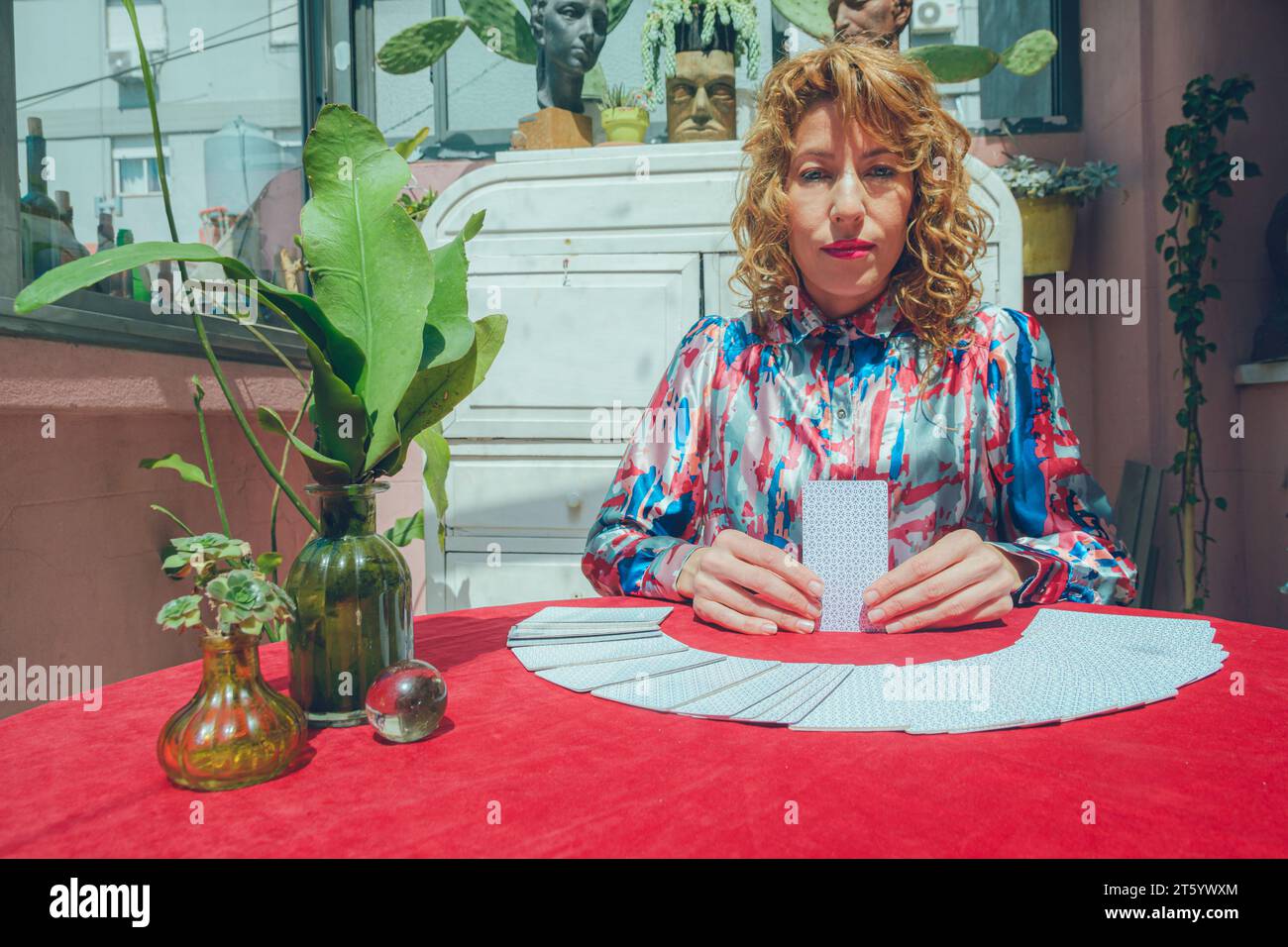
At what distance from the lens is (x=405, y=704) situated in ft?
1.83

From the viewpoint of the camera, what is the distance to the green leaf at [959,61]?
7.73 ft

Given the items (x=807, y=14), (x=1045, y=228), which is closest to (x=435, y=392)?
(x=807, y=14)

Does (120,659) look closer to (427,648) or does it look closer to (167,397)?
(167,397)

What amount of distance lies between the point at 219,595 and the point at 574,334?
1509mm

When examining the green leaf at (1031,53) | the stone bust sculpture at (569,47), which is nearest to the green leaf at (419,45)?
the stone bust sculpture at (569,47)

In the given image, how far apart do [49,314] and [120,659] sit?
27.0 inches

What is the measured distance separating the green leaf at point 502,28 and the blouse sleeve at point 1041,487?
1846 millimetres

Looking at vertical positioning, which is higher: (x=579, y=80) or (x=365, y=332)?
(x=579, y=80)

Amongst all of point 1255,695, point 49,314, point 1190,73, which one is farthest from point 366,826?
point 1190,73

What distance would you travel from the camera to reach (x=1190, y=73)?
7.60 ft

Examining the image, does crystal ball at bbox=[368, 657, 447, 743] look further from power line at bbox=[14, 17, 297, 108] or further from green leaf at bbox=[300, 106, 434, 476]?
power line at bbox=[14, 17, 297, 108]

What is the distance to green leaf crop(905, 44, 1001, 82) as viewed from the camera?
2357mm

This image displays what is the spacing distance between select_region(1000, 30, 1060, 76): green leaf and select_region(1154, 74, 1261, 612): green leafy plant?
36cm

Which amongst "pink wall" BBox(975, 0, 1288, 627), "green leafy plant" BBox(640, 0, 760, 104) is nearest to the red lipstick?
"green leafy plant" BBox(640, 0, 760, 104)
